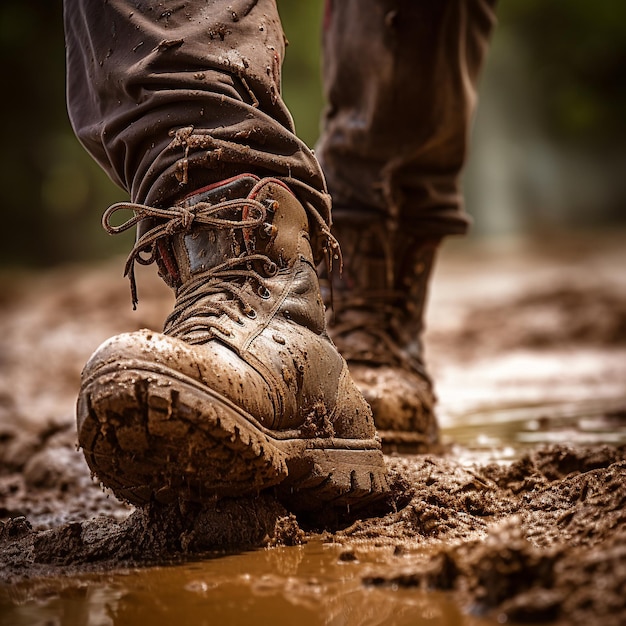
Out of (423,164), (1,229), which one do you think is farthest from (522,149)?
(423,164)

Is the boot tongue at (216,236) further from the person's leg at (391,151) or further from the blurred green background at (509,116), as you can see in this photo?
the blurred green background at (509,116)

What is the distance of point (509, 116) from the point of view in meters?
11.1

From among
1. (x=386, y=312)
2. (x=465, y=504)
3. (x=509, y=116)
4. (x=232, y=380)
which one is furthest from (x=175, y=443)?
(x=509, y=116)

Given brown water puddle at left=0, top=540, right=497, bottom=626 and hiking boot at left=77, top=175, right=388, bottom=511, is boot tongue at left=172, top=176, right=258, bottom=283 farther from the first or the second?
brown water puddle at left=0, top=540, right=497, bottom=626

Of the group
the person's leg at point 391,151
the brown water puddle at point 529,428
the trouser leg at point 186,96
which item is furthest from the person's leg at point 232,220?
the person's leg at point 391,151

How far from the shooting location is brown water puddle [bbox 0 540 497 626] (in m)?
0.76

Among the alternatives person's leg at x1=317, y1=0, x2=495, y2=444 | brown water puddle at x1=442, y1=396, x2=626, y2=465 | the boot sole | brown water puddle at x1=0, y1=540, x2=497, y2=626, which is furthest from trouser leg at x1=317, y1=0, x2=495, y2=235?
brown water puddle at x1=0, y1=540, x2=497, y2=626

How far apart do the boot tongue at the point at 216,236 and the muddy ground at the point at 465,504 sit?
1.06 ft

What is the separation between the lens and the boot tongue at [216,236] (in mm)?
1132

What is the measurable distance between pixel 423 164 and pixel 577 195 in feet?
30.4

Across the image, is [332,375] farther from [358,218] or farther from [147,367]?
[358,218]

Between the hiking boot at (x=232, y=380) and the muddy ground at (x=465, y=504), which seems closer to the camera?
the muddy ground at (x=465, y=504)

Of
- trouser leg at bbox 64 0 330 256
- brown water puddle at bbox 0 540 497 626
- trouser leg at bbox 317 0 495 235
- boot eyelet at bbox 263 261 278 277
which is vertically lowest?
brown water puddle at bbox 0 540 497 626

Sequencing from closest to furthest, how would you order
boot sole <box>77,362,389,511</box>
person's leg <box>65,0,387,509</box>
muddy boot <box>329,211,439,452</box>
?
boot sole <box>77,362,389,511</box> → person's leg <box>65,0,387,509</box> → muddy boot <box>329,211,439,452</box>
